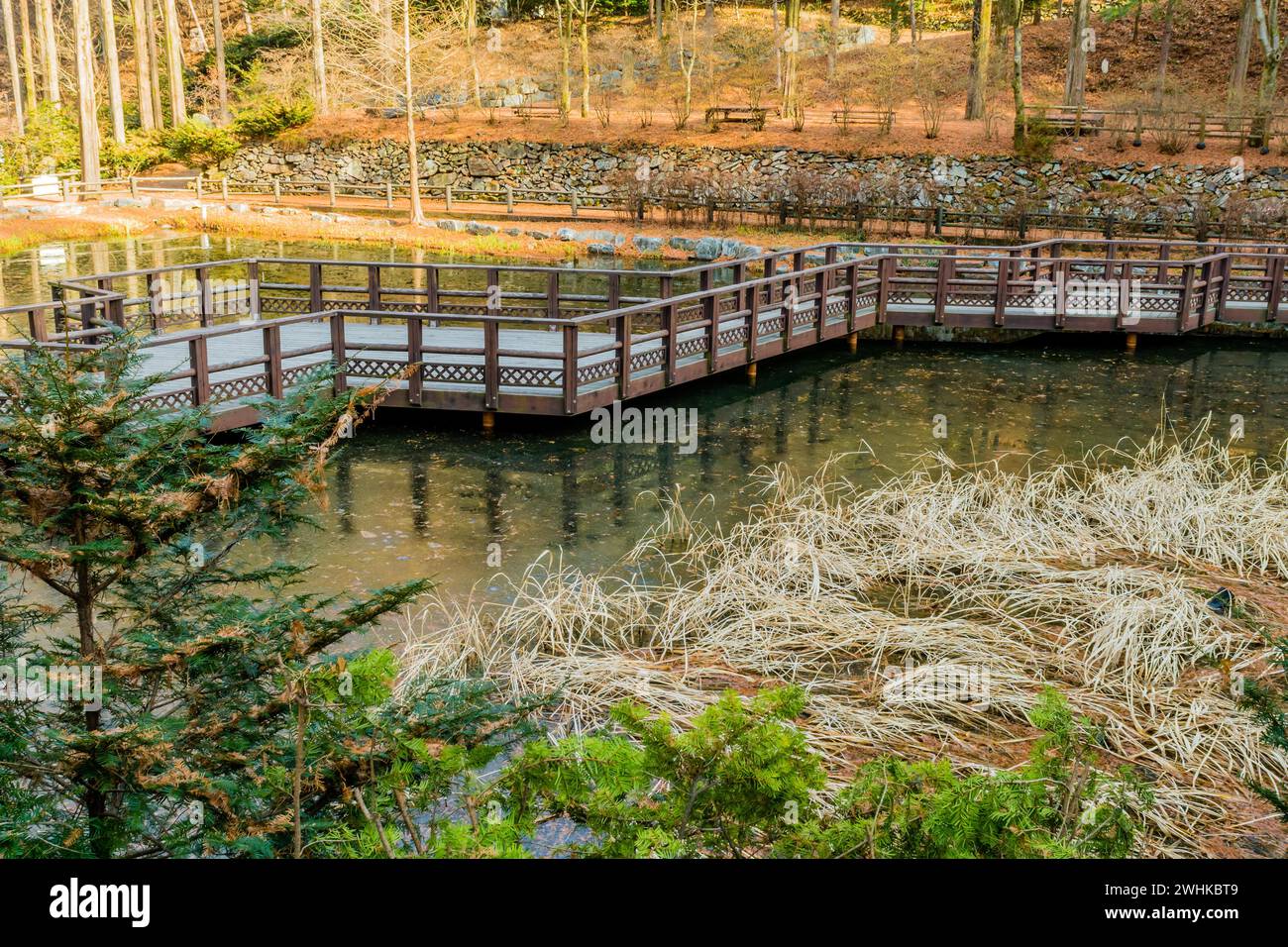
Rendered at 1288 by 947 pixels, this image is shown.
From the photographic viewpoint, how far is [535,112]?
4488 centimetres

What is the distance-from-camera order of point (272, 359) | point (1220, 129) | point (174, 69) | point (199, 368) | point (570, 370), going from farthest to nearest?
1. point (174, 69)
2. point (1220, 129)
3. point (570, 370)
4. point (272, 359)
5. point (199, 368)

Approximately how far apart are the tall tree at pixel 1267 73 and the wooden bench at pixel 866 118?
1005 centimetres

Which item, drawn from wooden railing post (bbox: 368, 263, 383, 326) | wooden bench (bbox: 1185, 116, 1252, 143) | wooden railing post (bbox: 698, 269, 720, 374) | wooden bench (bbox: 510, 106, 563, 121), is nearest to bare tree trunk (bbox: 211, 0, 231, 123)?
wooden bench (bbox: 510, 106, 563, 121)

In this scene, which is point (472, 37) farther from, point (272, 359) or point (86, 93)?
point (272, 359)

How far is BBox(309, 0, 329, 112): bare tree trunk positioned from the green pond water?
32687 millimetres

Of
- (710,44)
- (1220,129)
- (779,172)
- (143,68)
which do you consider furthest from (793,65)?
(143,68)

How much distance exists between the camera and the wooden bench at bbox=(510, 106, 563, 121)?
143 ft

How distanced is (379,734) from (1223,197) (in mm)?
31437

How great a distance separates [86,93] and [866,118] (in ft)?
79.0

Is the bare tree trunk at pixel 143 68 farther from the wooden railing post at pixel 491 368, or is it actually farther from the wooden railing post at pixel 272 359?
the wooden railing post at pixel 491 368
